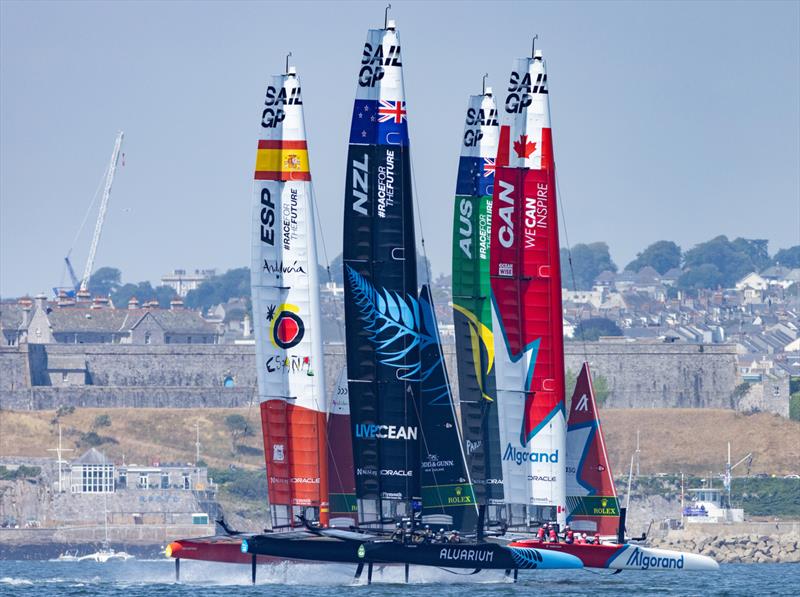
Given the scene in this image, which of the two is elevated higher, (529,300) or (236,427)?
(529,300)

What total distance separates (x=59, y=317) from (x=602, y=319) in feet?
184

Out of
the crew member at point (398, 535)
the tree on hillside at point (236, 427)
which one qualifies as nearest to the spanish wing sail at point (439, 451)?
the crew member at point (398, 535)

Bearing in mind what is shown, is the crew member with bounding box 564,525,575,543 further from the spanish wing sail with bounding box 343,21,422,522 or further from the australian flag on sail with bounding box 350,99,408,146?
the australian flag on sail with bounding box 350,99,408,146

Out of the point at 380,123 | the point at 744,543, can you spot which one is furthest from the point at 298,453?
the point at 744,543

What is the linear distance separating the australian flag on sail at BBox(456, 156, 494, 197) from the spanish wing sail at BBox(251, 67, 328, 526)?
445 cm

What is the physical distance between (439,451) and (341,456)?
3974 mm

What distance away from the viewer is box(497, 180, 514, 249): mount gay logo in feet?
137

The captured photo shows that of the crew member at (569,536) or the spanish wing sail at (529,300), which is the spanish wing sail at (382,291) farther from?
the crew member at (569,536)

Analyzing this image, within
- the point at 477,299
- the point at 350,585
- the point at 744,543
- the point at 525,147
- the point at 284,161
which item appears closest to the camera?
the point at 525,147

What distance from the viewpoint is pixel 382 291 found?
136 feet

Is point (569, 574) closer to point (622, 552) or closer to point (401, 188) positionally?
point (622, 552)

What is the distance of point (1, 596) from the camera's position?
143ft

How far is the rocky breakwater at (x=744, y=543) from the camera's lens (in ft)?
256

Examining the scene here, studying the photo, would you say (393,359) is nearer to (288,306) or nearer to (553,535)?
(288,306)
